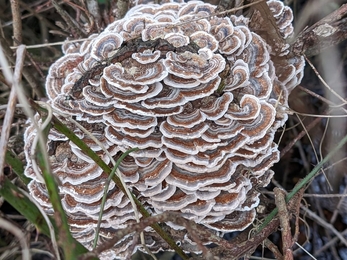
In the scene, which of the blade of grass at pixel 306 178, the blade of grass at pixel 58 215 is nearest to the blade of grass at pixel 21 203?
the blade of grass at pixel 58 215

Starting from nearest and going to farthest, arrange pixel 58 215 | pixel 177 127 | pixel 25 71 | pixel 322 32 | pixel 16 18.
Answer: pixel 58 215 < pixel 177 127 < pixel 322 32 < pixel 16 18 < pixel 25 71

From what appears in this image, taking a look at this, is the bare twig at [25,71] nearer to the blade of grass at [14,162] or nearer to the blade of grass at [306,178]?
the blade of grass at [14,162]

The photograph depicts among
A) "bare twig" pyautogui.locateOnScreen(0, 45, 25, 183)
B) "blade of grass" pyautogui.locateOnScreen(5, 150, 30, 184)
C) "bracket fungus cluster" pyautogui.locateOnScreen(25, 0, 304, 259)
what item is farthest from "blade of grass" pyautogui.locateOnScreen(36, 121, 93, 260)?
"bracket fungus cluster" pyautogui.locateOnScreen(25, 0, 304, 259)

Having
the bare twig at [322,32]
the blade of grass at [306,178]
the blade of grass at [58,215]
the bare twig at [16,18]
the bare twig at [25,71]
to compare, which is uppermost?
the bare twig at [16,18]

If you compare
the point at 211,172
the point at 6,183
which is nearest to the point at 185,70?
the point at 211,172

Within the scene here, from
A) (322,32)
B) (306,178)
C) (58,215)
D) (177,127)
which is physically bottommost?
(306,178)

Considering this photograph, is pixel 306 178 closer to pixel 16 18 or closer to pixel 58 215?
pixel 58 215

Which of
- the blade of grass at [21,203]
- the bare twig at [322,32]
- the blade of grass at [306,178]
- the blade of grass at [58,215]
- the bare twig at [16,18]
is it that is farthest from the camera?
the bare twig at [16,18]

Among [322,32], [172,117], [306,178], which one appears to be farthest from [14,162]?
[322,32]
